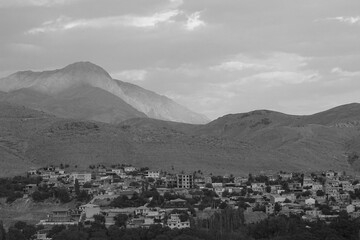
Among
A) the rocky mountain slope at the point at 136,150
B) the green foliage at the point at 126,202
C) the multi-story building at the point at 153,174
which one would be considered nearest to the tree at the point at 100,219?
the green foliage at the point at 126,202

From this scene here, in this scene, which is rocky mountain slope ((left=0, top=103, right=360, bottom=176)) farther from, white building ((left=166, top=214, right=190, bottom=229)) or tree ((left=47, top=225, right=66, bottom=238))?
white building ((left=166, top=214, right=190, bottom=229))

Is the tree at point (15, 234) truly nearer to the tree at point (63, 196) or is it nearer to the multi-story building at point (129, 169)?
the tree at point (63, 196)

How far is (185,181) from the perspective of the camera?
103 m

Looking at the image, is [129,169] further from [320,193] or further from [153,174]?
[320,193]

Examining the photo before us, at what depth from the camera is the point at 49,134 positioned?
13612 cm

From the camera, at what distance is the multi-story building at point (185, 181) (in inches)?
4018

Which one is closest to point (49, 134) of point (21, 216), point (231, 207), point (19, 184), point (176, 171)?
point (176, 171)

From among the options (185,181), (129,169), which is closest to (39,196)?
(185,181)

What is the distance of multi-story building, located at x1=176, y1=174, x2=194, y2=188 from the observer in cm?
10206

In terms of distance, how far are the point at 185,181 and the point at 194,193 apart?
315 inches

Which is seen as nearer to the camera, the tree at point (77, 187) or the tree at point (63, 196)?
the tree at point (63, 196)

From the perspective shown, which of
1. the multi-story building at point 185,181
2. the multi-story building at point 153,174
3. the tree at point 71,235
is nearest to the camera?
the tree at point 71,235

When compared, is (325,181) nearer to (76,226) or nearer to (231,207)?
(231,207)

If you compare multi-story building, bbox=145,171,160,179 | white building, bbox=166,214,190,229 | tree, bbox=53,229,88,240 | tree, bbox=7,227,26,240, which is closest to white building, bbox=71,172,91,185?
multi-story building, bbox=145,171,160,179
